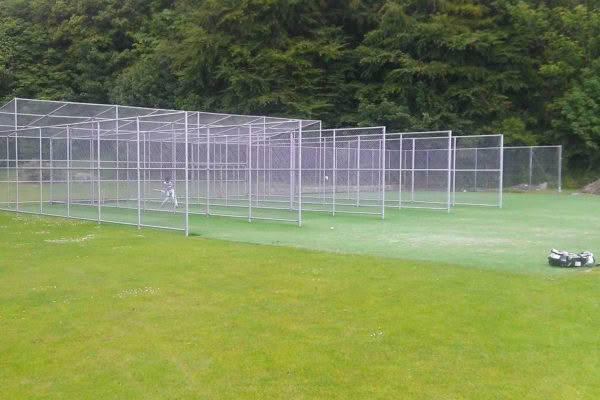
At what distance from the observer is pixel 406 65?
117ft

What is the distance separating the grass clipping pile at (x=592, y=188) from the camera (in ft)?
99.3

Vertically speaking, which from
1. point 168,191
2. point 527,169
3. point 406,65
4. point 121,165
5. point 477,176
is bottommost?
point 168,191

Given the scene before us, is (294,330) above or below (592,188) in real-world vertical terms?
below

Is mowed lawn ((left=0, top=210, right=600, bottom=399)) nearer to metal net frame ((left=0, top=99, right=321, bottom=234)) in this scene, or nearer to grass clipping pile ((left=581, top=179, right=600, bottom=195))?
metal net frame ((left=0, top=99, right=321, bottom=234))

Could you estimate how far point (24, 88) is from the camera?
42.6 m

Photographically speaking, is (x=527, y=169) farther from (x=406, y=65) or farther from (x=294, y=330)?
(x=294, y=330)

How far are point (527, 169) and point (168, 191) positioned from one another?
20.4m

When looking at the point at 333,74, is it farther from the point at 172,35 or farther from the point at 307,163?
the point at 307,163

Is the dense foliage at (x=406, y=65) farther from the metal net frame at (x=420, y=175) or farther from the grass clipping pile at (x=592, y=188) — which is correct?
the metal net frame at (x=420, y=175)

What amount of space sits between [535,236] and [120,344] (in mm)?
10269

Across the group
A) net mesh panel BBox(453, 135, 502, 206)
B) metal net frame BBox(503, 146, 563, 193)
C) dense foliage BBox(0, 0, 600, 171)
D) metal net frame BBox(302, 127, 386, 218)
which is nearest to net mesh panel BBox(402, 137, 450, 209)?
net mesh panel BBox(453, 135, 502, 206)

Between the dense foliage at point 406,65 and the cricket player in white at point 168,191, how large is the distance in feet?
56.8

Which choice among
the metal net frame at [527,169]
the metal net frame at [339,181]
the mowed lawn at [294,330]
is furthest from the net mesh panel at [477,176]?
the mowed lawn at [294,330]

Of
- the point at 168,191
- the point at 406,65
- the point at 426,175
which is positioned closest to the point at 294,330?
the point at 168,191
